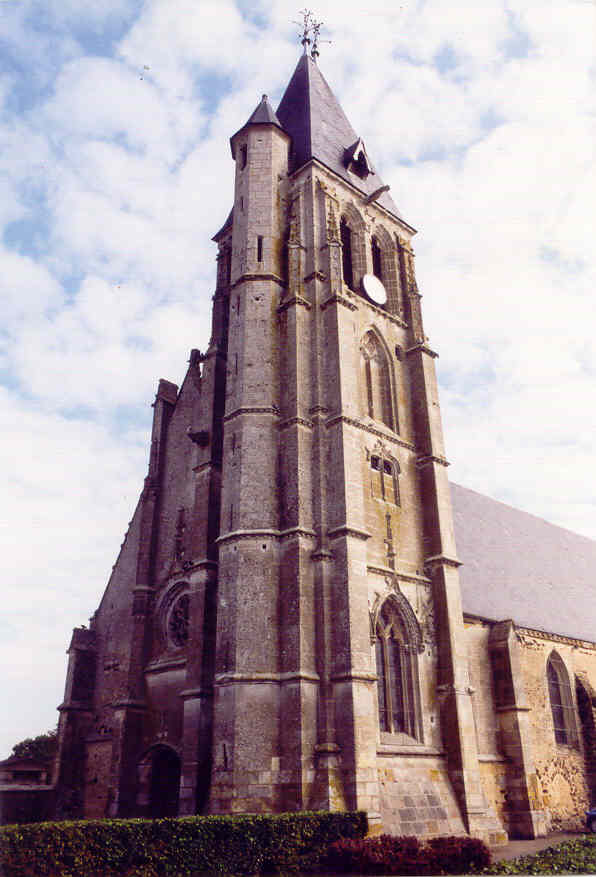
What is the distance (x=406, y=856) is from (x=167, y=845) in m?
4.53

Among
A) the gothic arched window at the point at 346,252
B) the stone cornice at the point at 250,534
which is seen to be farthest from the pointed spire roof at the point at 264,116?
the stone cornice at the point at 250,534

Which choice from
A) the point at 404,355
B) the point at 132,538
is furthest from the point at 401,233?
the point at 132,538

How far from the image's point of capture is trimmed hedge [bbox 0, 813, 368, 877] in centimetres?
1238

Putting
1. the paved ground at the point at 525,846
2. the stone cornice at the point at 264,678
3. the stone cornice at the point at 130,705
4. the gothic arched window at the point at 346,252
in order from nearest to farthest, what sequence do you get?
1. the paved ground at the point at 525,846
2. the stone cornice at the point at 264,678
3. the stone cornice at the point at 130,705
4. the gothic arched window at the point at 346,252

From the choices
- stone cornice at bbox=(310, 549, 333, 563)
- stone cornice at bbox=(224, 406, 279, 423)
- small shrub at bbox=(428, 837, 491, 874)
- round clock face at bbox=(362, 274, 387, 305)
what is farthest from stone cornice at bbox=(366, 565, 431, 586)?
round clock face at bbox=(362, 274, 387, 305)

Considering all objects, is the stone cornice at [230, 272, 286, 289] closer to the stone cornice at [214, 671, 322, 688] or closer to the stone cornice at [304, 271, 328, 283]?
the stone cornice at [304, 271, 328, 283]

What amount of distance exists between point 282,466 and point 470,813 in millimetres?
10580

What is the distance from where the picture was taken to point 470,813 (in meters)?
18.9

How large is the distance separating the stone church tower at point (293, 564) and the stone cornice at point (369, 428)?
96 mm

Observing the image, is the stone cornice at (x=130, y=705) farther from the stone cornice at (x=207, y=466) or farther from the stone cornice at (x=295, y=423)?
the stone cornice at (x=295, y=423)

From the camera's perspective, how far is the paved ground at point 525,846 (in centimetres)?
1698

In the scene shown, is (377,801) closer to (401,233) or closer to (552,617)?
(552,617)

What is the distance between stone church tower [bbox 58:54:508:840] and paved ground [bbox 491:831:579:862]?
78 centimetres

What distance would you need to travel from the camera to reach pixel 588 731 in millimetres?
26453
